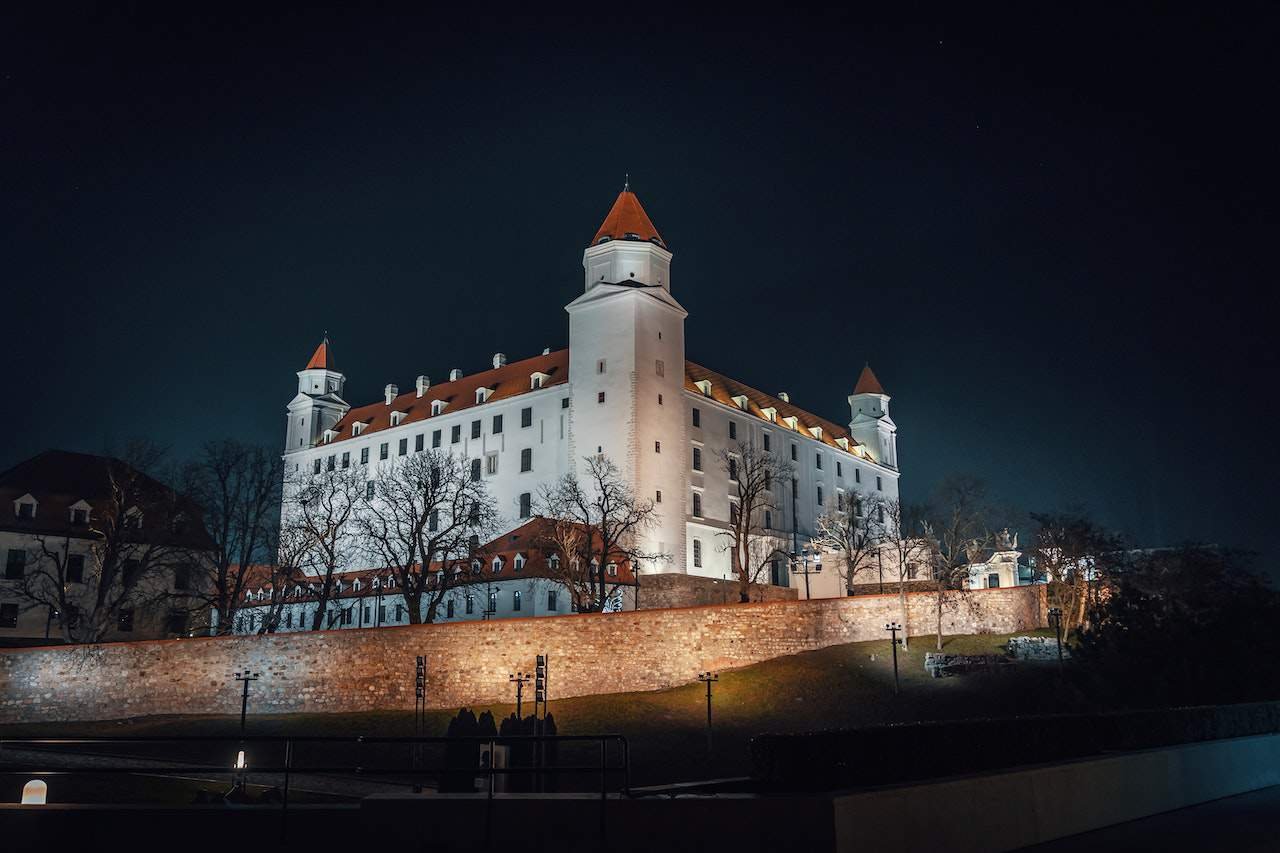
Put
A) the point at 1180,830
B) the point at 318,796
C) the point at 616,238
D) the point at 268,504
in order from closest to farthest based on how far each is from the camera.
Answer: the point at 1180,830, the point at 318,796, the point at 268,504, the point at 616,238

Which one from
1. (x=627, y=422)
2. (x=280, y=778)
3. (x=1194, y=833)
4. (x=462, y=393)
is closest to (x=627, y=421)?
(x=627, y=422)

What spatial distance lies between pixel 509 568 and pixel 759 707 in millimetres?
22947

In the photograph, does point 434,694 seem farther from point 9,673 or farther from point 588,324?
point 588,324

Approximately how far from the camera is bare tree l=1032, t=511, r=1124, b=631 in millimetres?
42250

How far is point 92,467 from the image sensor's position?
6512 centimetres

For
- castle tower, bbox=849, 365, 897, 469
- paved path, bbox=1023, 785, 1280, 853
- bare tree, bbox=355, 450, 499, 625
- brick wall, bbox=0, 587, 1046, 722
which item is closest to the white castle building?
bare tree, bbox=355, 450, 499, 625

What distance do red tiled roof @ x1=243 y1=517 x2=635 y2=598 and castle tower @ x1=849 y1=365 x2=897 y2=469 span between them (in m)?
39.9

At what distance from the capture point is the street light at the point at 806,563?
63128mm

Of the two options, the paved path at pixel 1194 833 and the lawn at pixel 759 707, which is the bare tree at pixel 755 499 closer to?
the lawn at pixel 759 707

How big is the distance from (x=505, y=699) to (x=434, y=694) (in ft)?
9.17

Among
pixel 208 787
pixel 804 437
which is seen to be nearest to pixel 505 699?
pixel 208 787

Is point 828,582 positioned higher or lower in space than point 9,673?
higher

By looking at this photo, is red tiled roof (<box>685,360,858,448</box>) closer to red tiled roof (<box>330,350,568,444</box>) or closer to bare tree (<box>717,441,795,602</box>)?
bare tree (<box>717,441,795,602</box>)

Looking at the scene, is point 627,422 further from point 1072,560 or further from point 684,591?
point 1072,560
